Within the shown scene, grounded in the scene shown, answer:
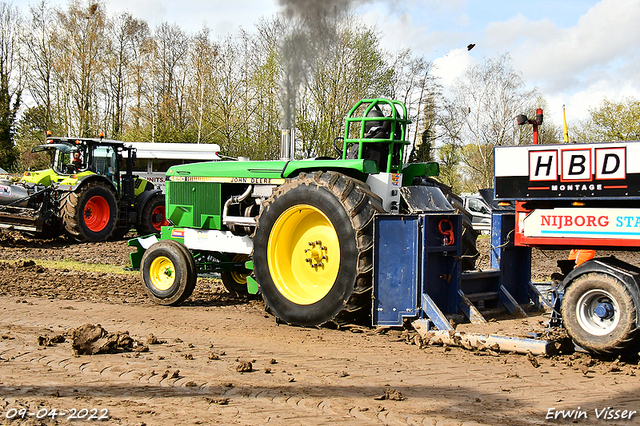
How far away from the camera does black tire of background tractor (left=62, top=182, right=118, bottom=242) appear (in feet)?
49.1

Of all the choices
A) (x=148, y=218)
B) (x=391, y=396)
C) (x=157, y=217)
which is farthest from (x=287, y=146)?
(x=157, y=217)

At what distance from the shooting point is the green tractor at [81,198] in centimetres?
1502

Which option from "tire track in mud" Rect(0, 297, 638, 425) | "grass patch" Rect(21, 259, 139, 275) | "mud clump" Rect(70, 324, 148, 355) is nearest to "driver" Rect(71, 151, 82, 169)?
"grass patch" Rect(21, 259, 139, 275)

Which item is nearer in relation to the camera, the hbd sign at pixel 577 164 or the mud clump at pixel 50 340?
the hbd sign at pixel 577 164

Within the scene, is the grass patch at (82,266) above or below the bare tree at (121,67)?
below

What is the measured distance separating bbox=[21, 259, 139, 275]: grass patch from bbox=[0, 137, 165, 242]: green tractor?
249 centimetres

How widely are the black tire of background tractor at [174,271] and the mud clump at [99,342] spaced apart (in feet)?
7.44

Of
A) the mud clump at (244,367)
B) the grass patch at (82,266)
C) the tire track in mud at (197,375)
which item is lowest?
the tire track in mud at (197,375)

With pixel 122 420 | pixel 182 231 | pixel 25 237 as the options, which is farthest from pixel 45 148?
pixel 122 420

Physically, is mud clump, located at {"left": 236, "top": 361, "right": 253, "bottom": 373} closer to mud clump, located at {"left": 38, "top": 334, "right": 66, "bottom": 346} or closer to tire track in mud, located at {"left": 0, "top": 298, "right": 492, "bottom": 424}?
tire track in mud, located at {"left": 0, "top": 298, "right": 492, "bottom": 424}

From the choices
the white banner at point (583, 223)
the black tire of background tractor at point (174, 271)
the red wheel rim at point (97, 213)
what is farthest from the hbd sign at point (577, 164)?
the red wheel rim at point (97, 213)

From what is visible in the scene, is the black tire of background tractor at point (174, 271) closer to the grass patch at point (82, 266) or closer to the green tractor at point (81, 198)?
the grass patch at point (82, 266)

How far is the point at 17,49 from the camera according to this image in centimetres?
3453

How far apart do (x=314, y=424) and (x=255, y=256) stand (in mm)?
3465
